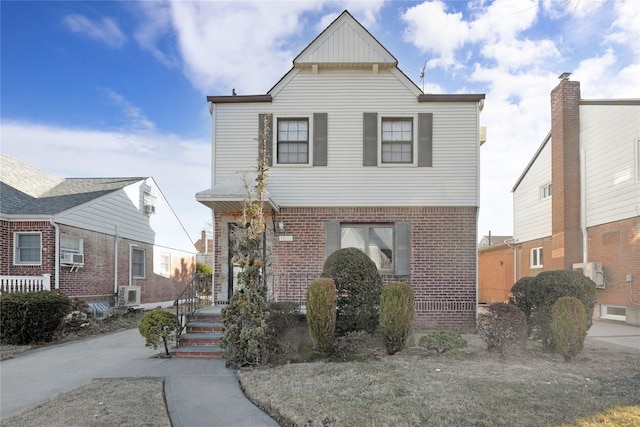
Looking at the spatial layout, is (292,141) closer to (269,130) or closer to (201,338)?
(269,130)

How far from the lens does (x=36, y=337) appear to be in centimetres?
913

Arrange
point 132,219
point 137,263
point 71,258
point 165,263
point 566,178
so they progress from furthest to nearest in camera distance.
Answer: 1. point 165,263
2. point 137,263
3. point 132,219
4. point 566,178
5. point 71,258

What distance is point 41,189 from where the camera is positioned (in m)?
14.1

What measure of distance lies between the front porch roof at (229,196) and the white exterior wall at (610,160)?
36.3ft

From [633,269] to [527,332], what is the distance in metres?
7.88

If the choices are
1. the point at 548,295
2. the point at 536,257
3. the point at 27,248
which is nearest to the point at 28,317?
the point at 27,248

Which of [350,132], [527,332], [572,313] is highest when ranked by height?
[350,132]

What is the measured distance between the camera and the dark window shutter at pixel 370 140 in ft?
33.1

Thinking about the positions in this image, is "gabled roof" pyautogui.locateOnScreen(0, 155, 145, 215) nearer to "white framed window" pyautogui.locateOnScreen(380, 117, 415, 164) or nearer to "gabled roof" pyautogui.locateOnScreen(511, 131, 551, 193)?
"white framed window" pyautogui.locateOnScreen(380, 117, 415, 164)

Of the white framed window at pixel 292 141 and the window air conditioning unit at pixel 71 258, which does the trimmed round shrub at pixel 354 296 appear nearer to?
the white framed window at pixel 292 141

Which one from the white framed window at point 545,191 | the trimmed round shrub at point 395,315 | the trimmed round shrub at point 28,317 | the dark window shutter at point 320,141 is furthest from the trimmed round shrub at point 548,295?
the white framed window at point 545,191

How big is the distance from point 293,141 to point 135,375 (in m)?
6.46

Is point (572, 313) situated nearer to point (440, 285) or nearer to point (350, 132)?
point (440, 285)

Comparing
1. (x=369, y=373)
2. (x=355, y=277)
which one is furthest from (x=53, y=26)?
(x=369, y=373)
